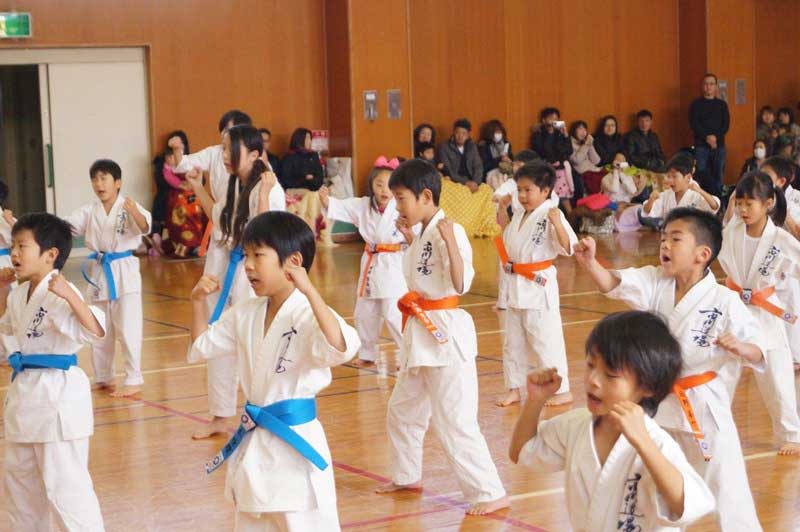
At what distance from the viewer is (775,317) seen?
20.3 feet

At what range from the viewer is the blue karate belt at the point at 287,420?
364cm

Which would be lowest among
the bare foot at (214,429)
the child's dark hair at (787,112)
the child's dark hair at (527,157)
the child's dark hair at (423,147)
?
the bare foot at (214,429)

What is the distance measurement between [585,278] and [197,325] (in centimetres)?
884

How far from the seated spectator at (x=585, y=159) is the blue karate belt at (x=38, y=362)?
47.6ft

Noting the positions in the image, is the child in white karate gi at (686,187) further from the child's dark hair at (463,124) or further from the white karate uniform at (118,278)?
the child's dark hair at (463,124)

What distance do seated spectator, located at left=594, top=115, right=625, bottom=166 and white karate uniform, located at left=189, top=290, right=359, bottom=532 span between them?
15612 mm

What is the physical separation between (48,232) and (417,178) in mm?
1618

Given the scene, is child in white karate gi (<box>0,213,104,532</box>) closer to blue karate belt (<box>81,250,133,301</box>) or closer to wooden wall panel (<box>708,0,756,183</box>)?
blue karate belt (<box>81,250,133,301</box>)

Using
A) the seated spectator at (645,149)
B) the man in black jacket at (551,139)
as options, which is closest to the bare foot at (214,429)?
the man in black jacket at (551,139)

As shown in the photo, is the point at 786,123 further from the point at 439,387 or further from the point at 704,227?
the point at 704,227

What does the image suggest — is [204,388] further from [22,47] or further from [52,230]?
[22,47]

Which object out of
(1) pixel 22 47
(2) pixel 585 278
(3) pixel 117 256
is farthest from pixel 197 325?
(1) pixel 22 47

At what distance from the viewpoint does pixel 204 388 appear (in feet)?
26.2

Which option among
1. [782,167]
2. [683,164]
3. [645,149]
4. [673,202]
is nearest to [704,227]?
[782,167]
